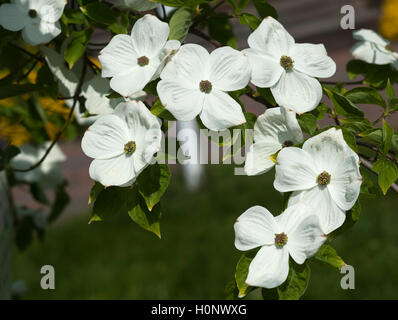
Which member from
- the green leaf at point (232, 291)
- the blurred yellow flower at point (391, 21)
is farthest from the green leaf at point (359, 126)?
the blurred yellow flower at point (391, 21)

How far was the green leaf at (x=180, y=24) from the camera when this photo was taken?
0.72 meters

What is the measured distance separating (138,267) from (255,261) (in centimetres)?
180

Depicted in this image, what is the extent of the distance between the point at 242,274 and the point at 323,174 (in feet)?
0.48

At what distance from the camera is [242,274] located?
2.14 ft

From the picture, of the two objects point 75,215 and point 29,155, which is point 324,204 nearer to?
point 29,155

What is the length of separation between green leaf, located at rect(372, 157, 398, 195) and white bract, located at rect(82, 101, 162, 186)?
11.0 inches

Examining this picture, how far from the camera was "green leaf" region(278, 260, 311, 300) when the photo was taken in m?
0.63

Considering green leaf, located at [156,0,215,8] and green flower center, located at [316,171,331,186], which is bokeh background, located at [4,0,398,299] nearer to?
green leaf, located at [156,0,215,8]

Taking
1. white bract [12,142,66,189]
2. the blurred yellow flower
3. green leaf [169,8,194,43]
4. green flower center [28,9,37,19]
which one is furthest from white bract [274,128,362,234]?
the blurred yellow flower

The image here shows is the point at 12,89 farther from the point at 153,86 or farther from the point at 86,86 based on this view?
the point at 153,86

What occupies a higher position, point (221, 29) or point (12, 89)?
point (221, 29)

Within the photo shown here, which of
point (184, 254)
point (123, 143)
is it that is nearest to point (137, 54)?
point (123, 143)

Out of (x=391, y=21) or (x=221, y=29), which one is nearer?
(x=221, y=29)

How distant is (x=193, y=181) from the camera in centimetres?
332
